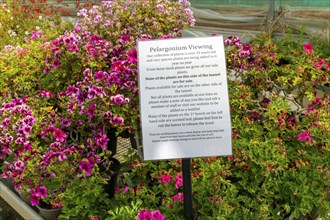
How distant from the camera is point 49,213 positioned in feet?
7.14

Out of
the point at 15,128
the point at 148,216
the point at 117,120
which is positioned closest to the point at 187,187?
the point at 148,216

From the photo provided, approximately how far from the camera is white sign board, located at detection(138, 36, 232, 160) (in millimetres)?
1526

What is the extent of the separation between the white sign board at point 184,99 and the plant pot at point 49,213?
3.17 feet

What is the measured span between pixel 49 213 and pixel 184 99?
4.04 feet

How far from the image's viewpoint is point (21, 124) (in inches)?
92.7

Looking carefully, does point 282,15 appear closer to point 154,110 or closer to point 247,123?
point 247,123

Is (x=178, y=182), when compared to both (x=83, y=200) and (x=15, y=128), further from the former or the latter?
(x=15, y=128)

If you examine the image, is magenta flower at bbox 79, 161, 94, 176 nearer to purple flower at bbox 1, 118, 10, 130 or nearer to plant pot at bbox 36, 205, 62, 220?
plant pot at bbox 36, 205, 62, 220

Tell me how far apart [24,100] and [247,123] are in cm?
169

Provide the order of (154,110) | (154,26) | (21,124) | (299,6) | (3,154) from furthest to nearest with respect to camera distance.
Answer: (299,6)
(154,26)
(3,154)
(21,124)
(154,110)

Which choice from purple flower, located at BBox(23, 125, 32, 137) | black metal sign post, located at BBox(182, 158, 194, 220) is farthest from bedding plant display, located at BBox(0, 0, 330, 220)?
black metal sign post, located at BBox(182, 158, 194, 220)

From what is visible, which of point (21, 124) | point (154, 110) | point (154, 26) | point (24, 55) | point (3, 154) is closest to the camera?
point (154, 110)

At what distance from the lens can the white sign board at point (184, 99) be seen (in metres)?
1.53

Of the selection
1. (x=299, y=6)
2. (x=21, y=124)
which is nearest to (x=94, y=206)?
(x=21, y=124)
